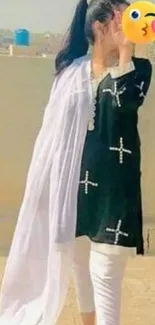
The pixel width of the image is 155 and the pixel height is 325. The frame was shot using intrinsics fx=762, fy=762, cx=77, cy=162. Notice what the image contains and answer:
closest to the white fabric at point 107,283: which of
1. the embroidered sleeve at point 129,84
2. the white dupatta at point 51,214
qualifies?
the white dupatta at point 51,214

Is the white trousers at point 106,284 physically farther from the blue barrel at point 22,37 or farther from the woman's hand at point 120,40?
the blue barrel at point 22,37

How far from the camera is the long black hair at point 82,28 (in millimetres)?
2658

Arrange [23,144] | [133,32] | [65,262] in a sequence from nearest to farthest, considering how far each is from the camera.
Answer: [133,32]
[65,262]
[23,144]

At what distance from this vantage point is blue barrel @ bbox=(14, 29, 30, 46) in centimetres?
546

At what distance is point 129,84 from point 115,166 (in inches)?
11.2

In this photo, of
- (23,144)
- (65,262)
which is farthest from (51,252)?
(23,144)

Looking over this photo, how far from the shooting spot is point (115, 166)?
102 inches

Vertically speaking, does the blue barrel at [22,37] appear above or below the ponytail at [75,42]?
above

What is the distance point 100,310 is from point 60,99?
0.77 meters

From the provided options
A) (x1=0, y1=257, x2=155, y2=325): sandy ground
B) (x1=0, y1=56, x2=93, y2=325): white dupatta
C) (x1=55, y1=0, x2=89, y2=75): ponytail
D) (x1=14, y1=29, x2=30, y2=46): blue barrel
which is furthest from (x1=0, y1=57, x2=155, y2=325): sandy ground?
(x1=55, y1=0, x2=89, y2=75): ponytail

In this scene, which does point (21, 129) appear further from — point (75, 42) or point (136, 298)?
point (75, 42)

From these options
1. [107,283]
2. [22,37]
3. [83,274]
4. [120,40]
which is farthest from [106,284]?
[22,37]

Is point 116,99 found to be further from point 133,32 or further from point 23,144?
point 23,144

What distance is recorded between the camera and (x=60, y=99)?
277 cm
